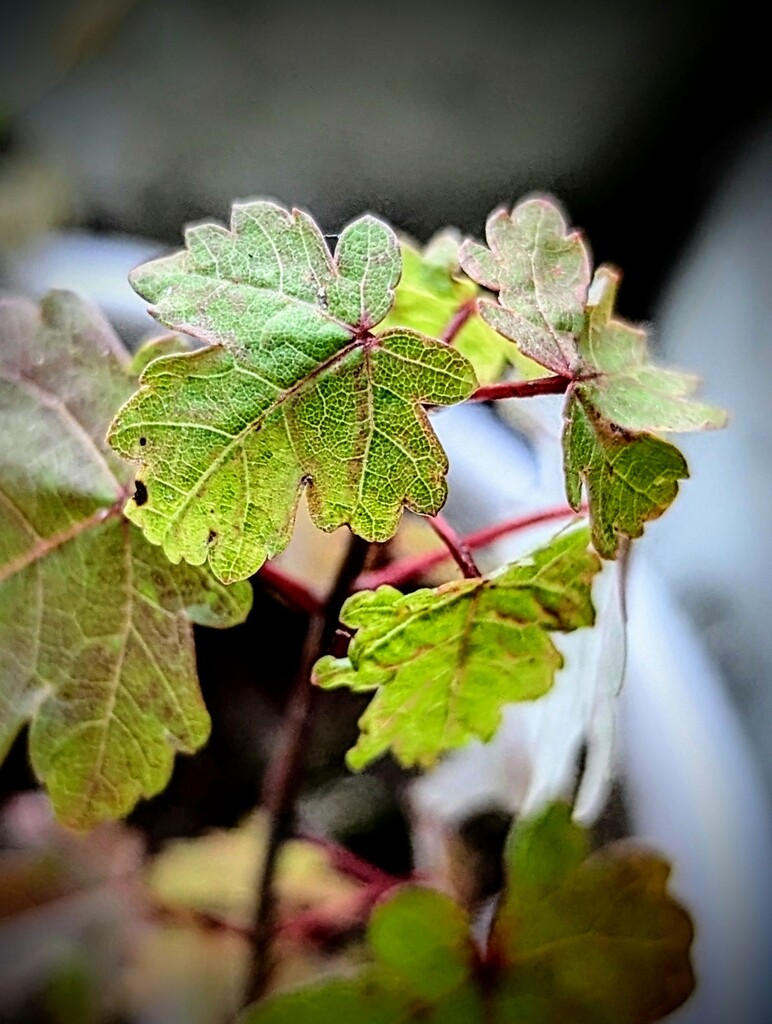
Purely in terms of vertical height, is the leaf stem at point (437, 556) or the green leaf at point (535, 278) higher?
the green leaf at point (535, 278)

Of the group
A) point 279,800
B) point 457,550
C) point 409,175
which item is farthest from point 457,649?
point 409,175

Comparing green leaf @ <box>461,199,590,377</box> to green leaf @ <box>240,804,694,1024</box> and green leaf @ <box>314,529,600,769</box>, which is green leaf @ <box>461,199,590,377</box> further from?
green leaf @ <box>240,804,694,1024</box>

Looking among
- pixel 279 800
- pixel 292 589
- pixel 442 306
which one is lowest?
pixel 279 800

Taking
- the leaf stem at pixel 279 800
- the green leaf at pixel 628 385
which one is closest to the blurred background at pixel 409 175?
the leaf stem at pixel 279 800

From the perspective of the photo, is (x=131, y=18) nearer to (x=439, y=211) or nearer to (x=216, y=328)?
(x=439, y=211)

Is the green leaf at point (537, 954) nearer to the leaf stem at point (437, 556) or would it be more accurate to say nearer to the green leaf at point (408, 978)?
the green leaf at point (408, 978)

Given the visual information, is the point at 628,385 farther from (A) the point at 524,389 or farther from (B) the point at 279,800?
(B) the point at 279,800

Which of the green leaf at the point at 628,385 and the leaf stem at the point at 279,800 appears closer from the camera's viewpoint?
the green leaf at the point at 628,385
